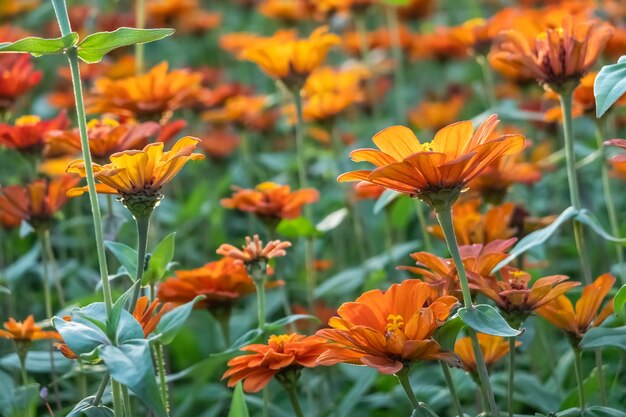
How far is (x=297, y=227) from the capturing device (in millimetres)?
1429

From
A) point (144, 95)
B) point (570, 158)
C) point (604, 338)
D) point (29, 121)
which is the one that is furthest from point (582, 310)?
point (29, 121)

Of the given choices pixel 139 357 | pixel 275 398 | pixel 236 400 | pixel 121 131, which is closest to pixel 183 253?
pixel 275 398

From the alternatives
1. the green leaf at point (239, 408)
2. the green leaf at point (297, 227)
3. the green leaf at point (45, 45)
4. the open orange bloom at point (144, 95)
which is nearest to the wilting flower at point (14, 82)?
the open orange bloom at point (144, 95)

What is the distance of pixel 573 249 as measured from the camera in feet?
5.65

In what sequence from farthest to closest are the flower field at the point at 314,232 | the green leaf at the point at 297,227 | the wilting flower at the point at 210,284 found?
the green leaf at the point at 297,227
the wilting flower at the point at 210,284
the flower field at the point at 314,232

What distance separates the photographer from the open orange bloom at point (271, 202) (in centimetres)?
130

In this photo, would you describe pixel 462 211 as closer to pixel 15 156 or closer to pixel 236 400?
pixel 236 400

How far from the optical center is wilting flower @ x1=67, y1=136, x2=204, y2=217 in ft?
3.01

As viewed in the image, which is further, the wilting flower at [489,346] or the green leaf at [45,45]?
the wilting flower at [489,346]

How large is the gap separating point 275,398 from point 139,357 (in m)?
0.68

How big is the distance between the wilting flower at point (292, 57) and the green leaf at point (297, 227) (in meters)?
0.22

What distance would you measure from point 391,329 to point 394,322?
1 cm

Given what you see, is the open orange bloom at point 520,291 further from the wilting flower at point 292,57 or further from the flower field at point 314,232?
the wilting flower at point 292,57

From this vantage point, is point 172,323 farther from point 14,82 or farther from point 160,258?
point 14,82
